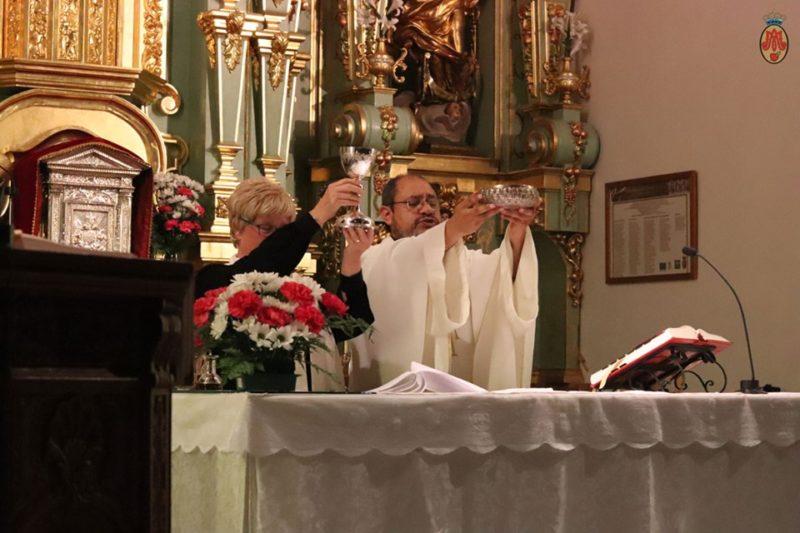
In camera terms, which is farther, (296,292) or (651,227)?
(651,227)

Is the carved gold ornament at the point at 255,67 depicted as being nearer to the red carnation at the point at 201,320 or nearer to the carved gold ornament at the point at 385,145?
the carved gold ornament at the point at 385,145

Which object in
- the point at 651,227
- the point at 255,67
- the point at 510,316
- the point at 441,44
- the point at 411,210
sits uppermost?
the point at 441,44

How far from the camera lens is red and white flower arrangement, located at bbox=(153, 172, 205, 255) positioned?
317 inches

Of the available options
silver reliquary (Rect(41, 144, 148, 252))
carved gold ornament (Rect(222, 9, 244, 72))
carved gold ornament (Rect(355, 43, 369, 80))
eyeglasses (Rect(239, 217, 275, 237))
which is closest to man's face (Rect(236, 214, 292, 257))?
eyeglasses (Rect(239, 217, 275, 237))

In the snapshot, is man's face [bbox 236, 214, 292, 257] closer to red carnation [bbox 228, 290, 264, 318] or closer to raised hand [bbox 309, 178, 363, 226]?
raised hand [bbox 309, 178, 363, 226]

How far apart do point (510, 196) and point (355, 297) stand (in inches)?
26.3

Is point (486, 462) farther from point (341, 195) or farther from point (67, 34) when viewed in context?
point (67, 34)

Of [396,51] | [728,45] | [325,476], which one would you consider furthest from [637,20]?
[325,476]

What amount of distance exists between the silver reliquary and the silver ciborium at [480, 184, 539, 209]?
319 centimetres

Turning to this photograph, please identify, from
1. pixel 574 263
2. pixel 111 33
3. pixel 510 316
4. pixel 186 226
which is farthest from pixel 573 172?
pixel 510 316

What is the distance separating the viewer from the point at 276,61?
343 inches

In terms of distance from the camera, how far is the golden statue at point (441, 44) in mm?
9359

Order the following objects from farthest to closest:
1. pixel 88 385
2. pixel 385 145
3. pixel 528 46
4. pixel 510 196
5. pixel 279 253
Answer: pixel 528 46, pixel 385 145, pixel 510 196, pixel 279 253, pixel 88 385

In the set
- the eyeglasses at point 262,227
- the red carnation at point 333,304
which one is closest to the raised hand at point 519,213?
the eyeglasses at point 262,227
